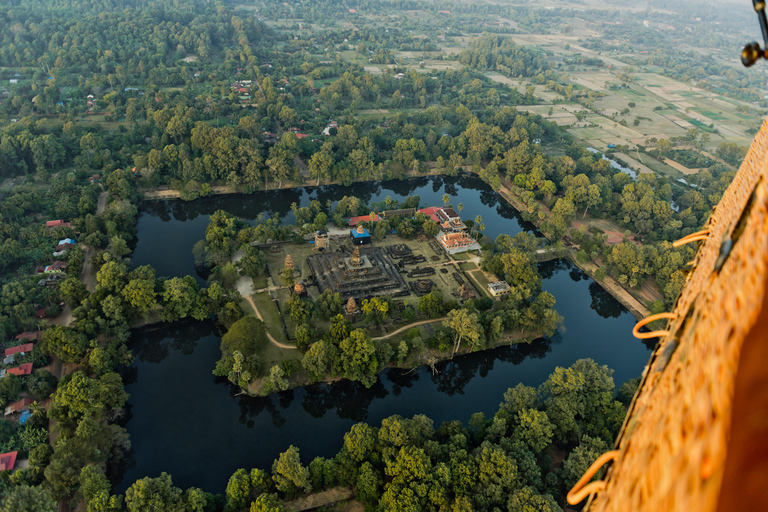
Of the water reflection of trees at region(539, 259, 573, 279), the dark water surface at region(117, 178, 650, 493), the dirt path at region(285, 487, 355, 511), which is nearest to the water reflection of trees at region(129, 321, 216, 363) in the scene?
the dark water surface at region(117, 178, 650, 493)

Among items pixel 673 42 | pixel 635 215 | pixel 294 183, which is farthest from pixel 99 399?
pixel 673 42

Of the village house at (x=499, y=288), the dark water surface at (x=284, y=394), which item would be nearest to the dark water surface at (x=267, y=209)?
the dark water surface at (x=284, y=394)

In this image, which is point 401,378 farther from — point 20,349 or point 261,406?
point 20,349

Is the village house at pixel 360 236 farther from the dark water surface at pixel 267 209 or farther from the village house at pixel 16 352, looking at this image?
the village house at pixel 16 352

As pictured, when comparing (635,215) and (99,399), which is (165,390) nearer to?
(99,399)

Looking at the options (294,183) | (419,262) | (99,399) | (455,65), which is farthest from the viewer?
(455,65)

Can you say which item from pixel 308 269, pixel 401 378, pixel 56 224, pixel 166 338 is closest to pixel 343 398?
pixel 401 378
